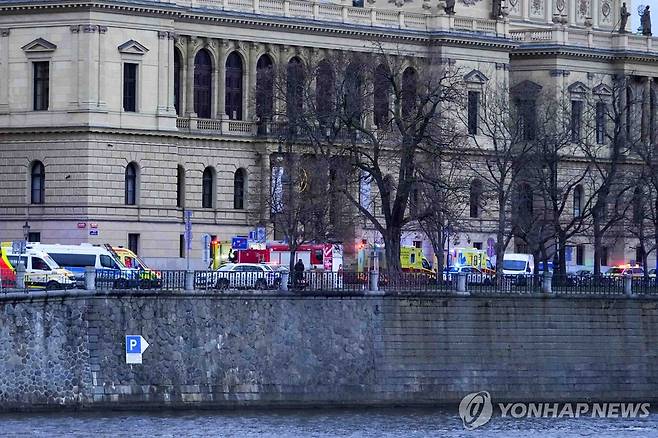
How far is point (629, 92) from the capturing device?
170 m

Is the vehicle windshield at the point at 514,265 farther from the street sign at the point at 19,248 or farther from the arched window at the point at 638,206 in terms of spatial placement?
the street sign at the point at 19,248

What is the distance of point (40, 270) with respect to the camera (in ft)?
389

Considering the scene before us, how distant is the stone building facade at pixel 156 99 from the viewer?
151375 mm

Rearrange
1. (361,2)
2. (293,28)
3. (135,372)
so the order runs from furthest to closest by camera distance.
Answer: (361,2) < (293,28) < (135,372)

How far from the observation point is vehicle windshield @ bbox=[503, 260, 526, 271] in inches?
6304

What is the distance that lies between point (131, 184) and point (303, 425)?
49.2 m

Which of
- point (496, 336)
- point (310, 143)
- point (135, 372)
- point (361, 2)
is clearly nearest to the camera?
point (135, 372)

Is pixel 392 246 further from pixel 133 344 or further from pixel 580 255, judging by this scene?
pixel 580 255

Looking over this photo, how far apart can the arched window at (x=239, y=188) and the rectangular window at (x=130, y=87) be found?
1049 cm

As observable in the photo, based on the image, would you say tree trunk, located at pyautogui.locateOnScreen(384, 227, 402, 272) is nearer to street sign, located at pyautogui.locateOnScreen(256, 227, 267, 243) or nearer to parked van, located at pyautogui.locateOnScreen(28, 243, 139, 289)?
parked van, located at pyautogui.locateOnScreen(28, 243, 139, 289)

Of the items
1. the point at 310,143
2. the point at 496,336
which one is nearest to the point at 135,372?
the point at 496,336

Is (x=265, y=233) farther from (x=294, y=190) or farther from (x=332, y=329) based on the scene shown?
(x=332, y=329)

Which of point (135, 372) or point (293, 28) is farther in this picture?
point (293, 28)

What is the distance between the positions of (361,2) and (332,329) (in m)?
63.6
